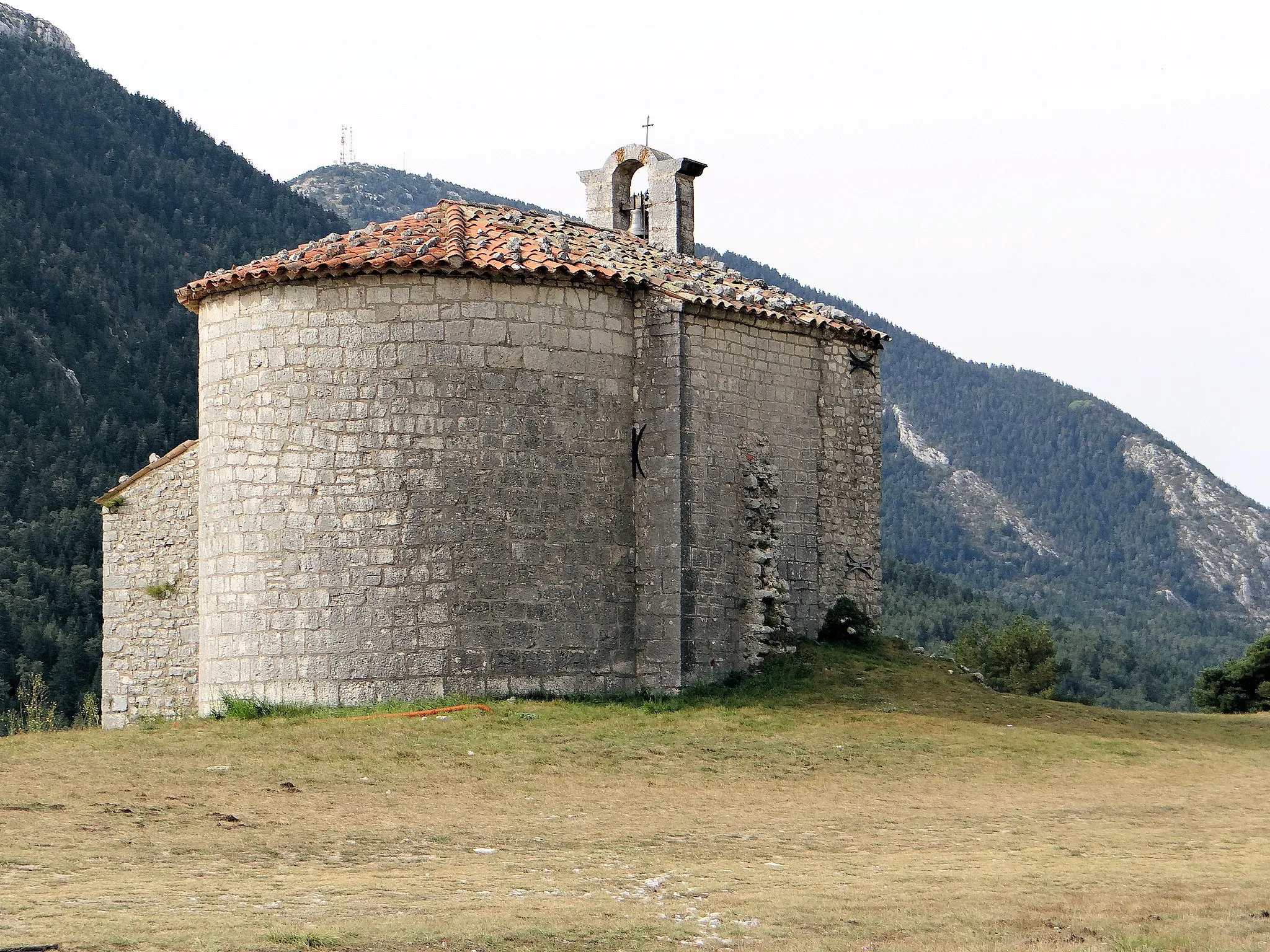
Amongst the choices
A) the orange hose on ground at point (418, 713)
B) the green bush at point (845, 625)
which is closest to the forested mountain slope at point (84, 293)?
the green bush at point (845, 625)

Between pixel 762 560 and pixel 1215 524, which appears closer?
pixel 762 560

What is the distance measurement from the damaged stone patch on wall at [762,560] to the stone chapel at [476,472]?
34 mm

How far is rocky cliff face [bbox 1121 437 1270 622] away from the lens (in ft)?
404

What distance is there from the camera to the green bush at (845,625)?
2578cm

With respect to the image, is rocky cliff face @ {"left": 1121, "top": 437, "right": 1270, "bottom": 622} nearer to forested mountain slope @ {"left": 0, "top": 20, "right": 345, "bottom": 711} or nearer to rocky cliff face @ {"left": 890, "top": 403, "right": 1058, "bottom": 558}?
rocky cliff face @ {"left": 890, "top": 403, "right": 1058, "bottom": 558}

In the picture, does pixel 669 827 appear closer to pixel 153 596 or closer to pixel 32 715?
pixel 153 596

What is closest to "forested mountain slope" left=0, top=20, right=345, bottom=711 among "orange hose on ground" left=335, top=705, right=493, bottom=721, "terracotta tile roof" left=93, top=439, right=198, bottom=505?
"terracotta tile roof" left=93, top=439, right=198, bottom=505

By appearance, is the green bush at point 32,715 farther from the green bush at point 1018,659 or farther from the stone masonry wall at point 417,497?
the green bush at point 1018,659

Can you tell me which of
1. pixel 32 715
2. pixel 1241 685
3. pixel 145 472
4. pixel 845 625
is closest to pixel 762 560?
pixel 845 625

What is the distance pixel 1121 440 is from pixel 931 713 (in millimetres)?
114665

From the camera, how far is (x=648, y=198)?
28734mm

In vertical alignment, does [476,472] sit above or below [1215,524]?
below

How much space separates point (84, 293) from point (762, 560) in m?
46.4

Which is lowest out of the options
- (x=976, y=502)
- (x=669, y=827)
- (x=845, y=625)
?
(x=669, y=827)
